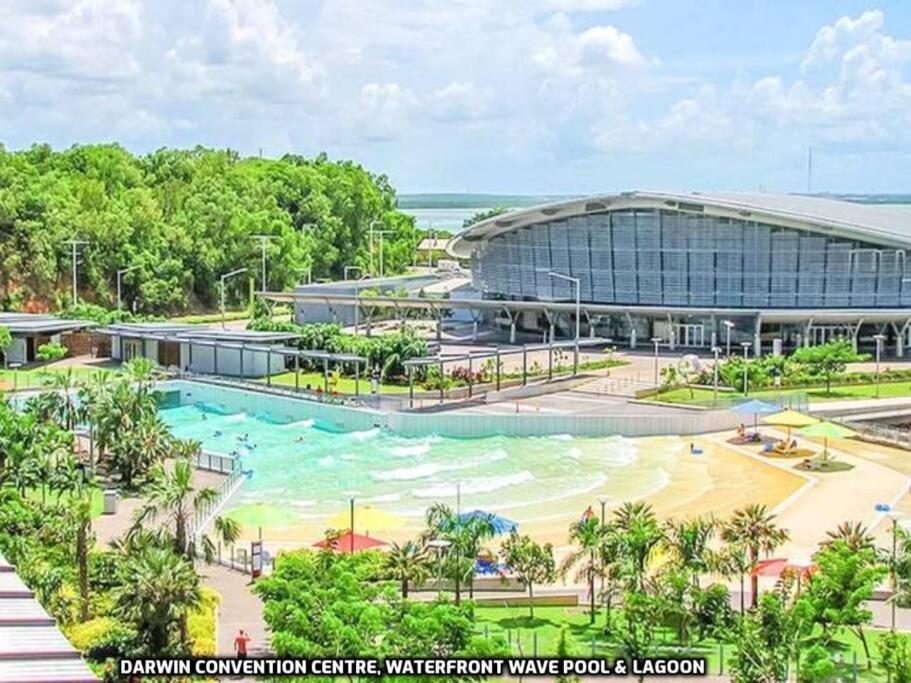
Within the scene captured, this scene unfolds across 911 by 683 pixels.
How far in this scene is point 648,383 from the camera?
214 ft

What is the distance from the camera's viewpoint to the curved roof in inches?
3036

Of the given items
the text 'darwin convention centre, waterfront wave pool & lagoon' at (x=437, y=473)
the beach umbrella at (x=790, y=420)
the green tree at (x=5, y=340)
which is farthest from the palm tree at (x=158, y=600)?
the green tree at (x=5, y=340)

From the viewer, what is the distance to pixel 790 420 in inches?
2015

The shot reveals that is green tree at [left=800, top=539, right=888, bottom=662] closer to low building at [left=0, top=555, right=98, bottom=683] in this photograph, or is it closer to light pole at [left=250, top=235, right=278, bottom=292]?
low building at [left=0, top=555, right=98, bottom=683]

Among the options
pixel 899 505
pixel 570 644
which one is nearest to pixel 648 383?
pixel 899 505

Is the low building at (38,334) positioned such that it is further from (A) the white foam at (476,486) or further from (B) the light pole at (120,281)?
(A) the white foam at (476,486)

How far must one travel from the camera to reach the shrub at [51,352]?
7331 centimetres

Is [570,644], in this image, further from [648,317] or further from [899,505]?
[648,317]

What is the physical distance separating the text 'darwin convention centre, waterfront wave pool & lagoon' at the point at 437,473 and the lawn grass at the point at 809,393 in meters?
6.05

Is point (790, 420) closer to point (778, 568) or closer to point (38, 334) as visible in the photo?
point (778, 568)

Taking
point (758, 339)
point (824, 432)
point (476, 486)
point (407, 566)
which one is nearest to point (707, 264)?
point (758, 339)

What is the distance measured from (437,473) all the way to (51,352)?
3317 centimetres

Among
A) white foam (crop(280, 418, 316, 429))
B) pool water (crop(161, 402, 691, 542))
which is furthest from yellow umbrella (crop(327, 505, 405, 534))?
white foam (crop(280, 418, 316, 429))

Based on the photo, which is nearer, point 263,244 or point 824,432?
point 824,432
